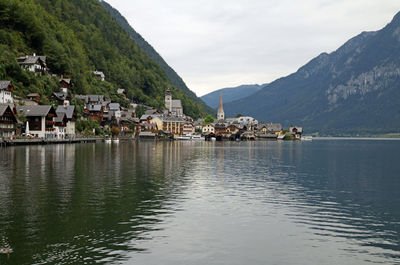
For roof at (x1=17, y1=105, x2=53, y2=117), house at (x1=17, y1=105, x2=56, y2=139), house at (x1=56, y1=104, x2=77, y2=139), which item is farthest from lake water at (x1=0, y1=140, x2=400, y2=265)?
house at (x1=56, y1=104, x2=77, y2=139)

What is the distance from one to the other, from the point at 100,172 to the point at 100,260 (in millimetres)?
34439

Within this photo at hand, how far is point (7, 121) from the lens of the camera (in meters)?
115

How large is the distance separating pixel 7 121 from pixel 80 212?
9816 centimetres

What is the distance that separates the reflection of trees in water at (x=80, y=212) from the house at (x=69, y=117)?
347 ft

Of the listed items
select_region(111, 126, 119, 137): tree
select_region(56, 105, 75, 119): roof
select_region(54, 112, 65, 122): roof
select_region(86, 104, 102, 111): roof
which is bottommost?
select_region(111, 126, 119, 137): tree

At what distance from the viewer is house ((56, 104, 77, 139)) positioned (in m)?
152

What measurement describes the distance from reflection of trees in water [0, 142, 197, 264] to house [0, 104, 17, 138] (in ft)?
228

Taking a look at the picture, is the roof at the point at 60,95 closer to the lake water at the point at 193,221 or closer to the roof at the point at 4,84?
the roof at the point at 4,84

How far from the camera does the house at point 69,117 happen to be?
15232cm

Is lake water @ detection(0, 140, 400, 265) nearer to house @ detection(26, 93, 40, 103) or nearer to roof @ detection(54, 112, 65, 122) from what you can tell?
roof @ detection(54, 112, 65, 122)

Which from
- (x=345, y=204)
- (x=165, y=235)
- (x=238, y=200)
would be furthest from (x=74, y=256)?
(x=345, y=204)

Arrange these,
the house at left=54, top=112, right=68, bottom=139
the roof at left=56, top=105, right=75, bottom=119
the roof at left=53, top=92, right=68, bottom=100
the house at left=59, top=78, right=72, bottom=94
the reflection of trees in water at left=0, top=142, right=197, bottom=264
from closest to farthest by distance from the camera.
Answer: the reflection of trees in water at left=0, top=142, right=197, bottom=264
the house at left=54, top=112, right=68, bottom=139
the roof at left=56, top=105, right=75, bottom=119
the roof at left=53, top=92, right=68, bottom=100
the house at left=59, top=78, right=72, bottom=94

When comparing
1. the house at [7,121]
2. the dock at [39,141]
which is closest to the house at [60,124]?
the dock at [39,141]

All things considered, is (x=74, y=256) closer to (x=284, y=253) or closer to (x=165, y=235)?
(x=165, y=235)
